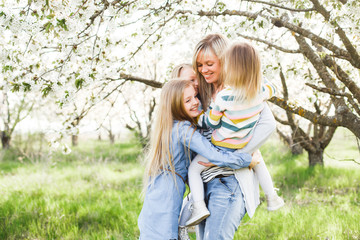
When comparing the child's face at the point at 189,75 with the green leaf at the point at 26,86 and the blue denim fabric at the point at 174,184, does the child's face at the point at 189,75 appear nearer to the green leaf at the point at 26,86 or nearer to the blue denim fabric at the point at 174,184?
the blue denim fabric at the point at 174,184

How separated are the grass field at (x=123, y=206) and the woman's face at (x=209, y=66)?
211 cm

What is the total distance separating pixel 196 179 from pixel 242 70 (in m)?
0.77

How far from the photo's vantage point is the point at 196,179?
225cm

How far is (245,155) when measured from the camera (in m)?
2.18

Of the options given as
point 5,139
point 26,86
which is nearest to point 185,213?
point 26,86

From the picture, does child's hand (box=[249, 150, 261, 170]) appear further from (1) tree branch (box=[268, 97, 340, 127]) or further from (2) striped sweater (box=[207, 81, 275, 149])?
(1) tree branch (box=[268, 97, 340, 127])

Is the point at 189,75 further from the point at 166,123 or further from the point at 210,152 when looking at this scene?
the point at 210,152

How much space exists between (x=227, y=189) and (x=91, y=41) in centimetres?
267

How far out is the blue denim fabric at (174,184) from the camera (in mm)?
2152

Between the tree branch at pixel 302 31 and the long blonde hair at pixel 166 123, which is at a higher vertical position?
the tree branch at pixel 302 31

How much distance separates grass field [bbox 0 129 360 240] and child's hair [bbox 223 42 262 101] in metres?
2.17

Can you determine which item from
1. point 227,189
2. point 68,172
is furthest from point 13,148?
point 227,189

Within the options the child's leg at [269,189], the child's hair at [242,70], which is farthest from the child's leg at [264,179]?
the child's hair at [242,70]

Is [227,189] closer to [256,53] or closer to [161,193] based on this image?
[161,193]
